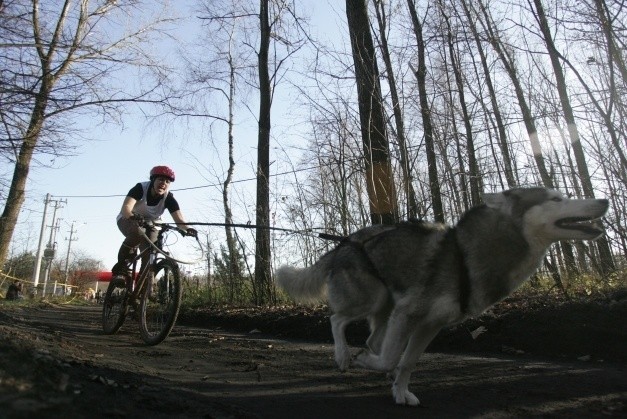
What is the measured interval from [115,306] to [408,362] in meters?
5.55

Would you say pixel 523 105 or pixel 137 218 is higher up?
pixel 523 105

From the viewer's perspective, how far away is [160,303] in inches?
263

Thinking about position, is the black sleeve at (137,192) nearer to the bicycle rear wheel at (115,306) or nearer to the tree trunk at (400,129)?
the bicycle rear wheel at (115,306)

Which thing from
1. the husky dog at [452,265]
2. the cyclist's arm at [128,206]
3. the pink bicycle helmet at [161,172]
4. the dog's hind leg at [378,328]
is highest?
the pink bicycle helmet at [161,172]

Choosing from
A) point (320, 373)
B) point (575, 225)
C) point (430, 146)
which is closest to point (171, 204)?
point (320, 373)

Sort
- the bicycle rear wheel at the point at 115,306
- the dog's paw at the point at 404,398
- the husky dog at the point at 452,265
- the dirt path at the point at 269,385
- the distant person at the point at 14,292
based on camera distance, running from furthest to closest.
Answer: the distant person at the point at 14,292, the bicycle rear wheel at the point at 115,306, the husky dog at the point at 452,265, the dog's paw at the point at 404,398, the dirt path at the point at 269,385

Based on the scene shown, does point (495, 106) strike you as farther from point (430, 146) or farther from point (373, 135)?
point (373, 135)

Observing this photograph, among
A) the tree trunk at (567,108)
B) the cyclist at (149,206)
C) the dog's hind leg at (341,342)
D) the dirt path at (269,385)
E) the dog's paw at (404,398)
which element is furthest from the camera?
the tree trunk at (567,108)

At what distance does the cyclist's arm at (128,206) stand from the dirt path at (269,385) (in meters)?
1.76

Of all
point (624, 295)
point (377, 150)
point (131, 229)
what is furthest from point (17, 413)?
point (377, 150)

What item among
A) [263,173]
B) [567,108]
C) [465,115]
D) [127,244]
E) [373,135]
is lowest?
[127,244]

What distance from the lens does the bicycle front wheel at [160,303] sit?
20.9 feet

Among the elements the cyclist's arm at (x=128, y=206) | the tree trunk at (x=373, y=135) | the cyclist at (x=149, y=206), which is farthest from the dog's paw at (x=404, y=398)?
the tree trunk at (x=373, y=135)

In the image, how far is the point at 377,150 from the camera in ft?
31.3
